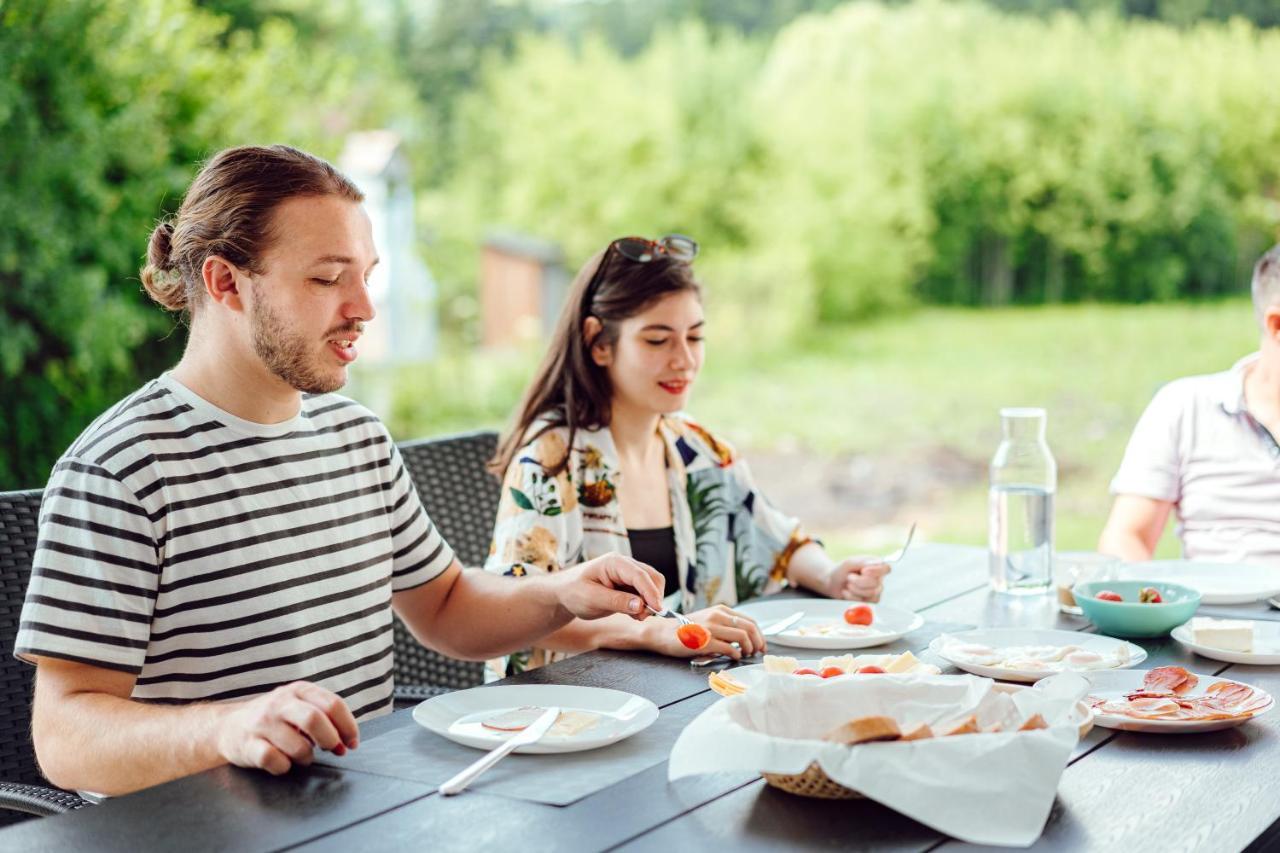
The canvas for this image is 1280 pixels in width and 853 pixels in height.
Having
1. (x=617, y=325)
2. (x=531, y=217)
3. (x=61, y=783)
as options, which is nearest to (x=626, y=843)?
(x=61, y=783)

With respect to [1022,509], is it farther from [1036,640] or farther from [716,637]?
[716,637]

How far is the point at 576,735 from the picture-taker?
137cm

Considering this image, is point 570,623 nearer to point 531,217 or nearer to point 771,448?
point 771,448

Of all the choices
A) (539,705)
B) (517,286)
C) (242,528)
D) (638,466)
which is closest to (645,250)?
(638,466)

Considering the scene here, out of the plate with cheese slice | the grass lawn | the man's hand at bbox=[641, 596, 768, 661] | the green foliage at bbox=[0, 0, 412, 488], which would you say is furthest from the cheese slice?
the grass lawn

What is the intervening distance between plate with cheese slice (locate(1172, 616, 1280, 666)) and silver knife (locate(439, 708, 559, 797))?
33.9 inches

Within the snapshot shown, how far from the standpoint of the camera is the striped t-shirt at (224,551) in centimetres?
147

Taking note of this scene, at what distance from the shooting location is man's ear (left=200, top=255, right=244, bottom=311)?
5.46 ft

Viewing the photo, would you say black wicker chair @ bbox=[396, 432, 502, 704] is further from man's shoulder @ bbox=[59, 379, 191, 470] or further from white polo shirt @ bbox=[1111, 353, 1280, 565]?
white polo shirt @ bbox=[1111, 353, 1280, 565]

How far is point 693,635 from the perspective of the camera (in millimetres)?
1692

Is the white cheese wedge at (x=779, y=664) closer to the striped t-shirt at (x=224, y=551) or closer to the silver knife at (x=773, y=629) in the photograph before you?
the silver knife at (x=773, y=629)

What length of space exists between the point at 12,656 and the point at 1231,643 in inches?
61.3

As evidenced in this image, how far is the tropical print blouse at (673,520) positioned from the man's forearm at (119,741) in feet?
2.55

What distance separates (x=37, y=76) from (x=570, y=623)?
104 inches
